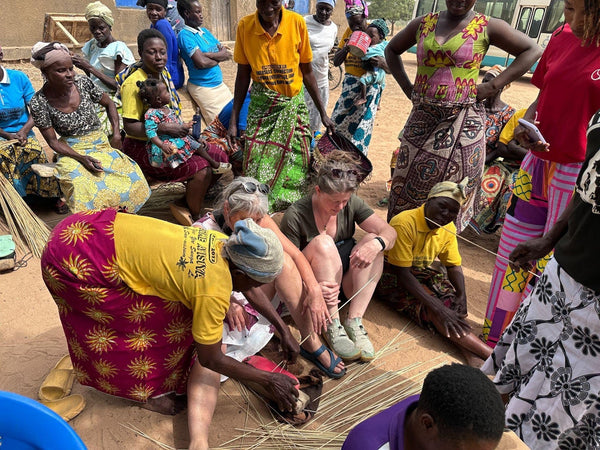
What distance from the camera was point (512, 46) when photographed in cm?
287

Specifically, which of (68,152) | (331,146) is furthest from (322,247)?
(68,152)

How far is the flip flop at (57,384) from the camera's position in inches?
92.7

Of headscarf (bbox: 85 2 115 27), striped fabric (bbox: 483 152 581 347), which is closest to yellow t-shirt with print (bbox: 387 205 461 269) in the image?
striped fabric (bbox: 483 152 581 347)

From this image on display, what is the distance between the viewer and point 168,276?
1.89 meters

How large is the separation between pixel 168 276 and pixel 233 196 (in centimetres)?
74

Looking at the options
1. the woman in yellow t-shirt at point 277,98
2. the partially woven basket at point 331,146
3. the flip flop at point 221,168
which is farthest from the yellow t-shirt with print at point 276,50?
→ the flip flop at point 221,168

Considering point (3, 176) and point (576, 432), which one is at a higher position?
point (576, 432)

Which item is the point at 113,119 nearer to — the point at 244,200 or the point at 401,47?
the point at 244,200

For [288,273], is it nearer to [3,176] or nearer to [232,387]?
[232,387]

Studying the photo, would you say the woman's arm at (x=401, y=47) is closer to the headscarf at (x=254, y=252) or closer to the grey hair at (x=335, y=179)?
the grey hair at (x=335, y=179)

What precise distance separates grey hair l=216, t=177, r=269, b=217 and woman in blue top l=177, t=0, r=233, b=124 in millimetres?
2819

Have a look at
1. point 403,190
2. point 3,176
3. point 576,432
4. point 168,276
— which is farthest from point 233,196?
point 3,176

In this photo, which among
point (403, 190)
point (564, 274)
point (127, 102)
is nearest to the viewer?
point (564, 274)

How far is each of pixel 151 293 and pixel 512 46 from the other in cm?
257
